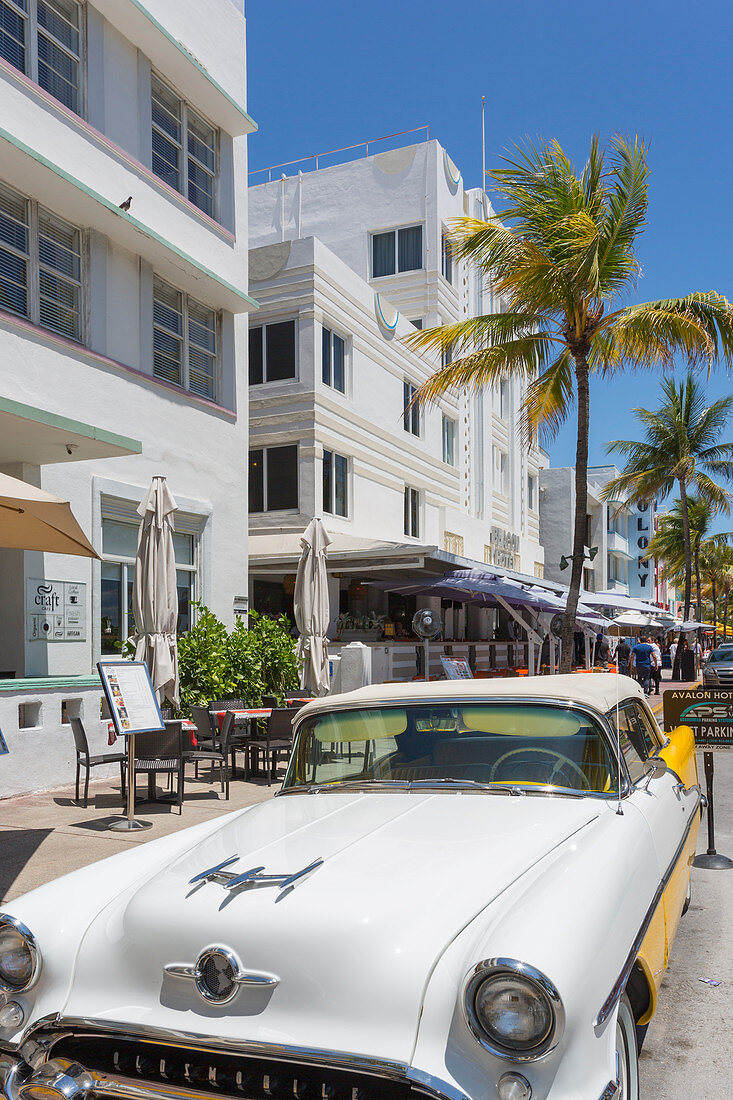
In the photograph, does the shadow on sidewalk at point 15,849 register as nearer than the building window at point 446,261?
Yes

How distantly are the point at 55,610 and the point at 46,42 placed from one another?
750cm

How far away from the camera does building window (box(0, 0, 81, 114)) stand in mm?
11023

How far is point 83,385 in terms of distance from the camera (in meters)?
11.9

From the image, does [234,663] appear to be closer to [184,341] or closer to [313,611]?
[313,611]

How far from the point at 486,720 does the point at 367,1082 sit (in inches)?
72.5

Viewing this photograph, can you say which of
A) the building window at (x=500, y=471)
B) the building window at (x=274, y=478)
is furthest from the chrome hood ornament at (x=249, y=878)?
the building window at (x=500, y=471)

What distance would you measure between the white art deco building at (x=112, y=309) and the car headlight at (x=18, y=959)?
6784mm

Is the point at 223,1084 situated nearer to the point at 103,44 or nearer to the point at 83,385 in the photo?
the point at 83,385

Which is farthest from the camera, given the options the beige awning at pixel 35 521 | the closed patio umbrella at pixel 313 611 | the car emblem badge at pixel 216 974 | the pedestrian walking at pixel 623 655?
the pedestrian walking at pixel 623 655

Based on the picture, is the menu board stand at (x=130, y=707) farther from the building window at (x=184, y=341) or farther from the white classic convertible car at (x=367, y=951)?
the building window at (x=184, y=341)

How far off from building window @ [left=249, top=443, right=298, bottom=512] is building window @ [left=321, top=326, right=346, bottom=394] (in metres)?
2.06

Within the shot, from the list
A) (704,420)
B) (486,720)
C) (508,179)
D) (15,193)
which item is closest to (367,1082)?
(486,720)

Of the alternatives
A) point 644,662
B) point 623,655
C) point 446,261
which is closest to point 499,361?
point 644,662

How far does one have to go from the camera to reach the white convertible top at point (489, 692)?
391 cm
